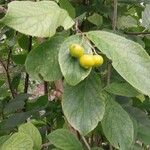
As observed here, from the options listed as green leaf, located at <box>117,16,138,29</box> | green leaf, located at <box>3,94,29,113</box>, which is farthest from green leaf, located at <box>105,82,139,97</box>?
green leaf, located at <box>3,94,29,113</box>

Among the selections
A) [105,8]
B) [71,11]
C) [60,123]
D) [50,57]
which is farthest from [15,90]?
[50,57]

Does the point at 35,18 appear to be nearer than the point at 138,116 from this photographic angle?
Yes

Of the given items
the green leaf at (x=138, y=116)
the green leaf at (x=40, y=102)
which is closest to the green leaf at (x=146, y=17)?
the green leaf at (x=138, y=116)

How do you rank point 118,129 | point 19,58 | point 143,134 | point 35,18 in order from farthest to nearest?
point 19,58
point 143,134
point 118,129
point 35,18

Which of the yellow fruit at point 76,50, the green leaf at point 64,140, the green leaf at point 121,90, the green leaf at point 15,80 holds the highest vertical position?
the yellow fruit at point 76,50

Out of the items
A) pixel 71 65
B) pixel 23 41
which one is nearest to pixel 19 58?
pixel 23 41

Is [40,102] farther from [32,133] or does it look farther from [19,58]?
[32,133]

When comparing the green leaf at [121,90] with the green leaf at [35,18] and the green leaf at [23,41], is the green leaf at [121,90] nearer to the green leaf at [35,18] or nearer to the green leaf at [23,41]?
the green leaf at [35,18]
